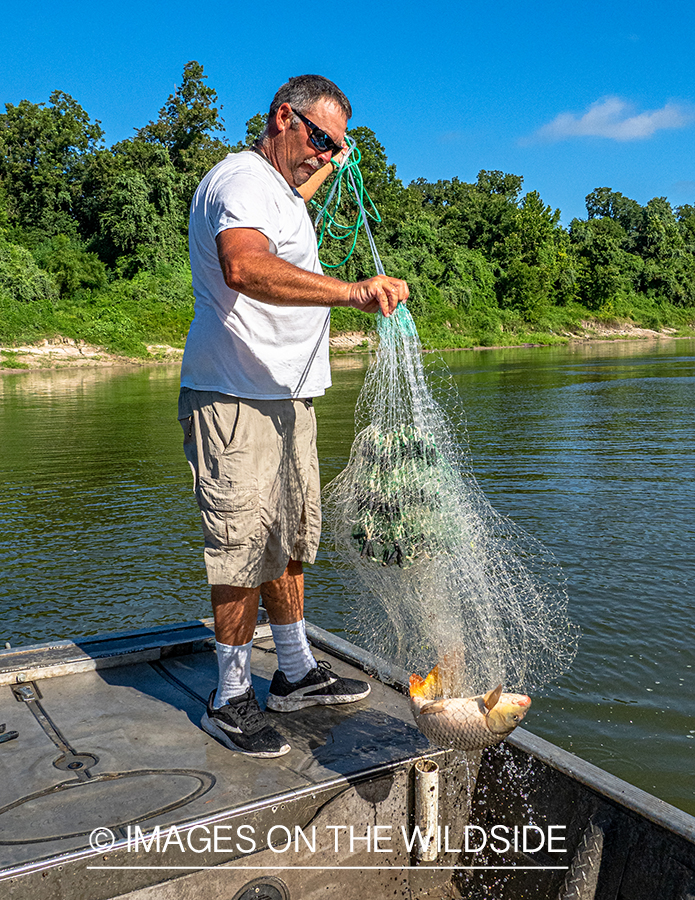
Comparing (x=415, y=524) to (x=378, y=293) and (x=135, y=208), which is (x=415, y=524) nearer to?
(x=378, y=293)

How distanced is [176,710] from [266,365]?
154 centimetres

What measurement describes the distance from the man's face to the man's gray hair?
19 millimetres

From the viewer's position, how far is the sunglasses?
9.82ft

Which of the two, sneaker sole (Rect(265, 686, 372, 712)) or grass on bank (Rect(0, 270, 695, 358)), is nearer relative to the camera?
sneaker sole (Rect(265, 686, 372, 712))

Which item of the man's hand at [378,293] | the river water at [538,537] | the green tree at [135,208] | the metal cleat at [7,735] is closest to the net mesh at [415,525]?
the man's hand at [378,293]

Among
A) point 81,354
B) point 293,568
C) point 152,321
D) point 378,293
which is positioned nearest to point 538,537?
point 293,568

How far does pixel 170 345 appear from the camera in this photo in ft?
137

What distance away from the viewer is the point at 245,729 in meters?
3.04

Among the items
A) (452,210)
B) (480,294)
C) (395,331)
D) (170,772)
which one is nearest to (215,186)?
(395,331)

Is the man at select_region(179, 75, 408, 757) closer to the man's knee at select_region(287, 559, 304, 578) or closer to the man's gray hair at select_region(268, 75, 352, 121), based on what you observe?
the man's gray hair at select_region(268, 75, 352, 121)

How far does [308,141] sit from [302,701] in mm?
2293

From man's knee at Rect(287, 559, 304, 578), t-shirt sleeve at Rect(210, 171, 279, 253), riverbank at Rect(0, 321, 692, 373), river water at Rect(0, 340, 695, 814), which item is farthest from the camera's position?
riverbank at Rect(0, 321, 692, 373)

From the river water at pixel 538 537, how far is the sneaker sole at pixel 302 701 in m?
1.73

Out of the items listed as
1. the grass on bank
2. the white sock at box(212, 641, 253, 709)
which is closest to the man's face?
the white sock at box(212, 641, 253, 709)
